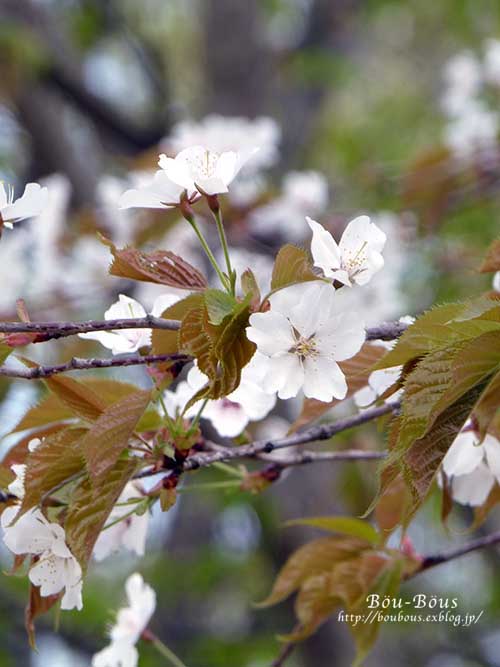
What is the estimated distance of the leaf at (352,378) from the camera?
2.85ft

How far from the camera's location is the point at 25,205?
75 centimetres

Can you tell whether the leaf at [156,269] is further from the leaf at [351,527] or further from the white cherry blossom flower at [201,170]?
the leaf at [351,527]

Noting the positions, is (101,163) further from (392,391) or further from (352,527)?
(392,391)

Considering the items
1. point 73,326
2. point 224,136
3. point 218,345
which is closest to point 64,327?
point 73,326

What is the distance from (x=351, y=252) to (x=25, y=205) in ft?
0.87

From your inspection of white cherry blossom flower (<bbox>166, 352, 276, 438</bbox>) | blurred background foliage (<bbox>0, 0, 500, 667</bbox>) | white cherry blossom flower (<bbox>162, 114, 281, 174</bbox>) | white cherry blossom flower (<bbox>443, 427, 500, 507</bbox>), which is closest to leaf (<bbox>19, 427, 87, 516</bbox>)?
white cherry blossom flower (<bbox>166, 352, 276, 438</bbox>)

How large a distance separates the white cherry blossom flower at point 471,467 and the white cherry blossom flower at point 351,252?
0.69ft

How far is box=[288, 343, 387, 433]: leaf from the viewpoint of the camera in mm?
867

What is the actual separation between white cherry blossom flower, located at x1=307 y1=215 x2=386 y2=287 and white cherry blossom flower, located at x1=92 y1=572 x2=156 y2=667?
1.53ft

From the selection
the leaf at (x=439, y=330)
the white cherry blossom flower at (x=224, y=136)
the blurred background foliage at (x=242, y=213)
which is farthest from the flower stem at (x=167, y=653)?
the white cherry blossom flower at (x=224, y=136)

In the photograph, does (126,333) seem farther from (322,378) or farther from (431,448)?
(431,448)

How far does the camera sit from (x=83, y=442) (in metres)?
0.71

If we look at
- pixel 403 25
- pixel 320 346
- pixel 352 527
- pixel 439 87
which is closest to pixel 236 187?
pixel 352 527

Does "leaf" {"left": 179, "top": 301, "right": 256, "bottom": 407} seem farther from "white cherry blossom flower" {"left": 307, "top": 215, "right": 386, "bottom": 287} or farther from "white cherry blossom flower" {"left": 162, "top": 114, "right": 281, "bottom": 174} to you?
"white cherry blossom flower" {"left": 162, "top": 114, "right": 281, "bottom": 174}
